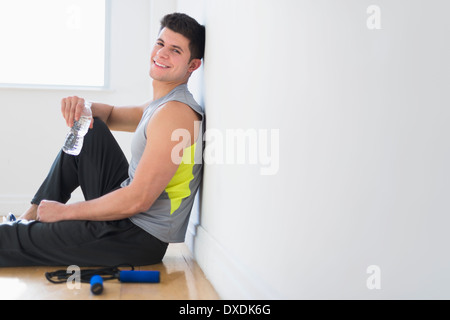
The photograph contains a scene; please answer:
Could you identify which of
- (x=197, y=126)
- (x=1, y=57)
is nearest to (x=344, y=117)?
(x=197, y=126)

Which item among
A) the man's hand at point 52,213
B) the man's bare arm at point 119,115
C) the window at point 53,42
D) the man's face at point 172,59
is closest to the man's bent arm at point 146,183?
the man's hand at point 52,213

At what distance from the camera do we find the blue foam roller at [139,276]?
1554 millimetres

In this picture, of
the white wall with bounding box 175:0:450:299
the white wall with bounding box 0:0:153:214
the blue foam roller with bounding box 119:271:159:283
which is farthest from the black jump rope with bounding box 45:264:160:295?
the white wall with bounding box 0:0:153:214

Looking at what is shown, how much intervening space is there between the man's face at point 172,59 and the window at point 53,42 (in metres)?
1.62

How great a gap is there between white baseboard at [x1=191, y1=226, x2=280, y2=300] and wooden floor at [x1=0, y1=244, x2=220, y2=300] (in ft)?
0.12

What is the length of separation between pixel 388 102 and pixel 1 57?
328cm

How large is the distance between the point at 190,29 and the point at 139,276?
2.93ft

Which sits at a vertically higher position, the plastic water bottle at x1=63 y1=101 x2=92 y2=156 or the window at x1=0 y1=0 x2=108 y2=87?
the window at x1=0 y1=0 x2=108 y2=87

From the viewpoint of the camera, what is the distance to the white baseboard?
3.70 feet

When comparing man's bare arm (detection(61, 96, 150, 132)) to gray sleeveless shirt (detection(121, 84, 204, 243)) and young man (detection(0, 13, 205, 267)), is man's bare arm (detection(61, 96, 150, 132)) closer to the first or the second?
young man (detection(0, 13, 205, 267))

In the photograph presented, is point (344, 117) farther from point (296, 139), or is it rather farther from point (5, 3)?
point (5, 3)

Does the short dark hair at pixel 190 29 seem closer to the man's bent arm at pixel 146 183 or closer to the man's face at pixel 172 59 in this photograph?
the man's face at pixel 172 59

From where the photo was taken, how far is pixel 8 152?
10.9ft

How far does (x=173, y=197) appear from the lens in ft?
5.91
